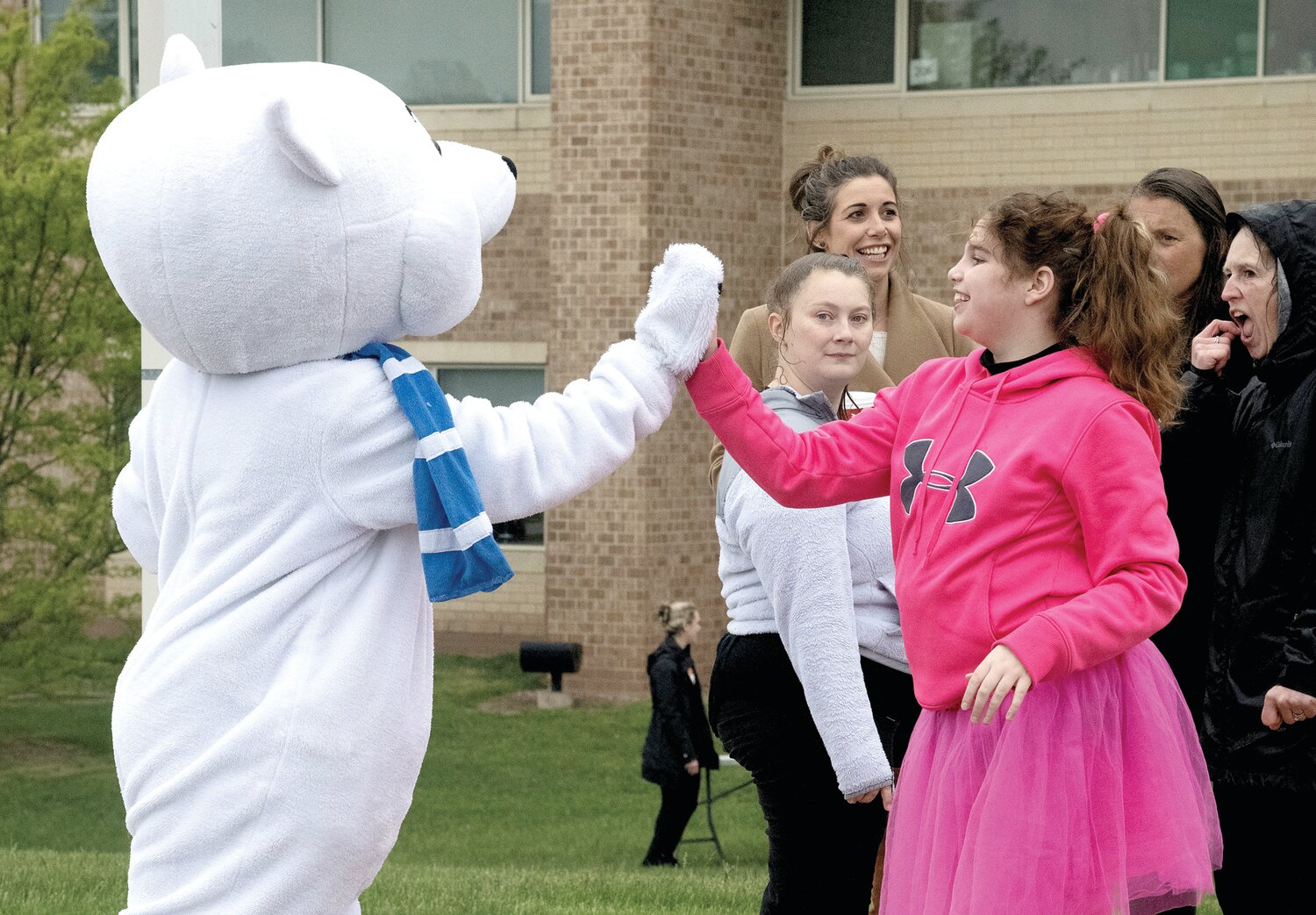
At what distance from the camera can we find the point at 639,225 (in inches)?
583

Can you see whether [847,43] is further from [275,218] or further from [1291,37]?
[275,218]

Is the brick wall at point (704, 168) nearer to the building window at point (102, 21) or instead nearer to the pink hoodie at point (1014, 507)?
the building window at point (102, 21)

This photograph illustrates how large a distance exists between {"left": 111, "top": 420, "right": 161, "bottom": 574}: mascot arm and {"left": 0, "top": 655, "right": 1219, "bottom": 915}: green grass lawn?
268cm

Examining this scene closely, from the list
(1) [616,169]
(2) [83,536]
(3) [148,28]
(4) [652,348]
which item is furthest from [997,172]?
(4) [652,348]

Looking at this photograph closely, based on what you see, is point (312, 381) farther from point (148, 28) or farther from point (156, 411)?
point (148, 28)

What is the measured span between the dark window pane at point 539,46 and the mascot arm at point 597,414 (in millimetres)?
14127

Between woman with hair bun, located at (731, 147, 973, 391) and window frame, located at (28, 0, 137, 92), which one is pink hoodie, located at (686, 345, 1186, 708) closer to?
→ woman with hair bun, located at (731, 147, 973, 391)

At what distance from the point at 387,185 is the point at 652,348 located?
0.58m

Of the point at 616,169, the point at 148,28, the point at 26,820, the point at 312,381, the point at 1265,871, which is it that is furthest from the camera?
the point at 616,169

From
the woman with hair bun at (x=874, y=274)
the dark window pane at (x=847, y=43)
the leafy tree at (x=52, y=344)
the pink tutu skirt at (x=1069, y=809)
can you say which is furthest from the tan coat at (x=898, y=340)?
the dark window pane at (x=847, y=43)

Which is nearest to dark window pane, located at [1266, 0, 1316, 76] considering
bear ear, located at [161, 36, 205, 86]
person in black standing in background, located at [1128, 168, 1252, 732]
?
person in black standing in background, located at [1128, 168, 1252, 732]

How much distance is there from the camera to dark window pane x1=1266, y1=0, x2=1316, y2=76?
14484 mm

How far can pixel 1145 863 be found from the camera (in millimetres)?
3133

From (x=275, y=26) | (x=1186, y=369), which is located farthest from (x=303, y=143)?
(x=275, y=26)
